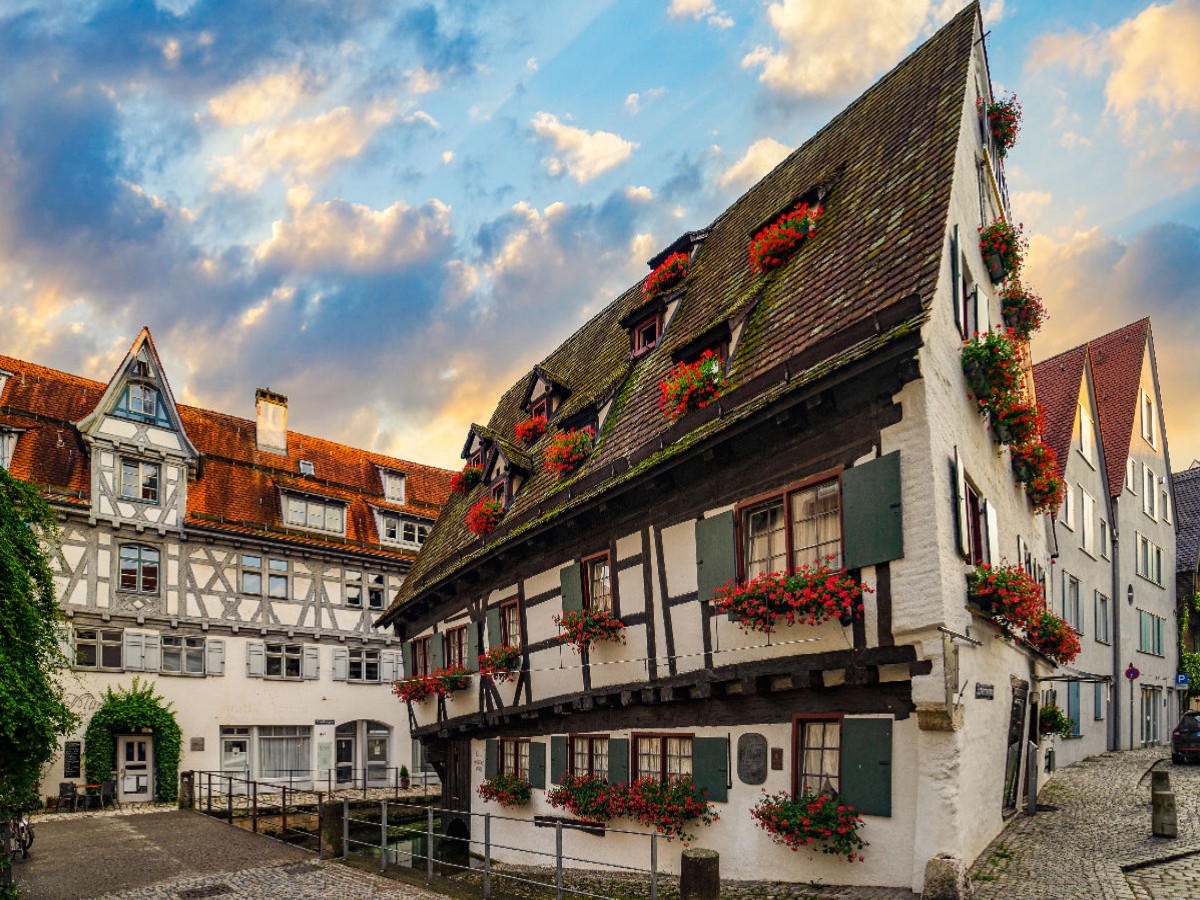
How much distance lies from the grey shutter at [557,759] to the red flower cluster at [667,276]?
27.8ft

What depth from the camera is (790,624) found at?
9.98 meters

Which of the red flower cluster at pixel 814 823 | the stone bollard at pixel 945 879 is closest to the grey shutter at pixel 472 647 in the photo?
the red flower cluster at pixel 814 823

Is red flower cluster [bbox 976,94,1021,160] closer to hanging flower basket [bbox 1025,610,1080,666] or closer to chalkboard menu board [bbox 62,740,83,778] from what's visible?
hanging flower basket [bbox 1025,610,1080,666]

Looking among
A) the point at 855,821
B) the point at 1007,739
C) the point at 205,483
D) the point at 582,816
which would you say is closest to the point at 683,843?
the point at 582,816

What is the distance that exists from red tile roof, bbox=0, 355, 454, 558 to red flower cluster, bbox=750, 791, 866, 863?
2294 centimetres

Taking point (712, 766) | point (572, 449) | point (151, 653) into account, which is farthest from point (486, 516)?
point (151, 653)

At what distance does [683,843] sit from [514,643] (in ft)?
19.3

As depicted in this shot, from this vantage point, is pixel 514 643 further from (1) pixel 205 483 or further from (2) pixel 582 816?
(1) pixel 205 483

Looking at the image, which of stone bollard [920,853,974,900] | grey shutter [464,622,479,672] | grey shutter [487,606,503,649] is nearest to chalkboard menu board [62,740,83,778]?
grey shutter [464,622,479,672]

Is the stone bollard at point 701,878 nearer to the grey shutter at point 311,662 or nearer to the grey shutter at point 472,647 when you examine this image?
the grey shutter at point 472,647

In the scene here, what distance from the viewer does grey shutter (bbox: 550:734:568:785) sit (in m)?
14.7

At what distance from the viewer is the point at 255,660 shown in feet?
92.0

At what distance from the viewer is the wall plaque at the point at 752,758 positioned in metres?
10.7

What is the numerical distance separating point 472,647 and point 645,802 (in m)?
6.86
